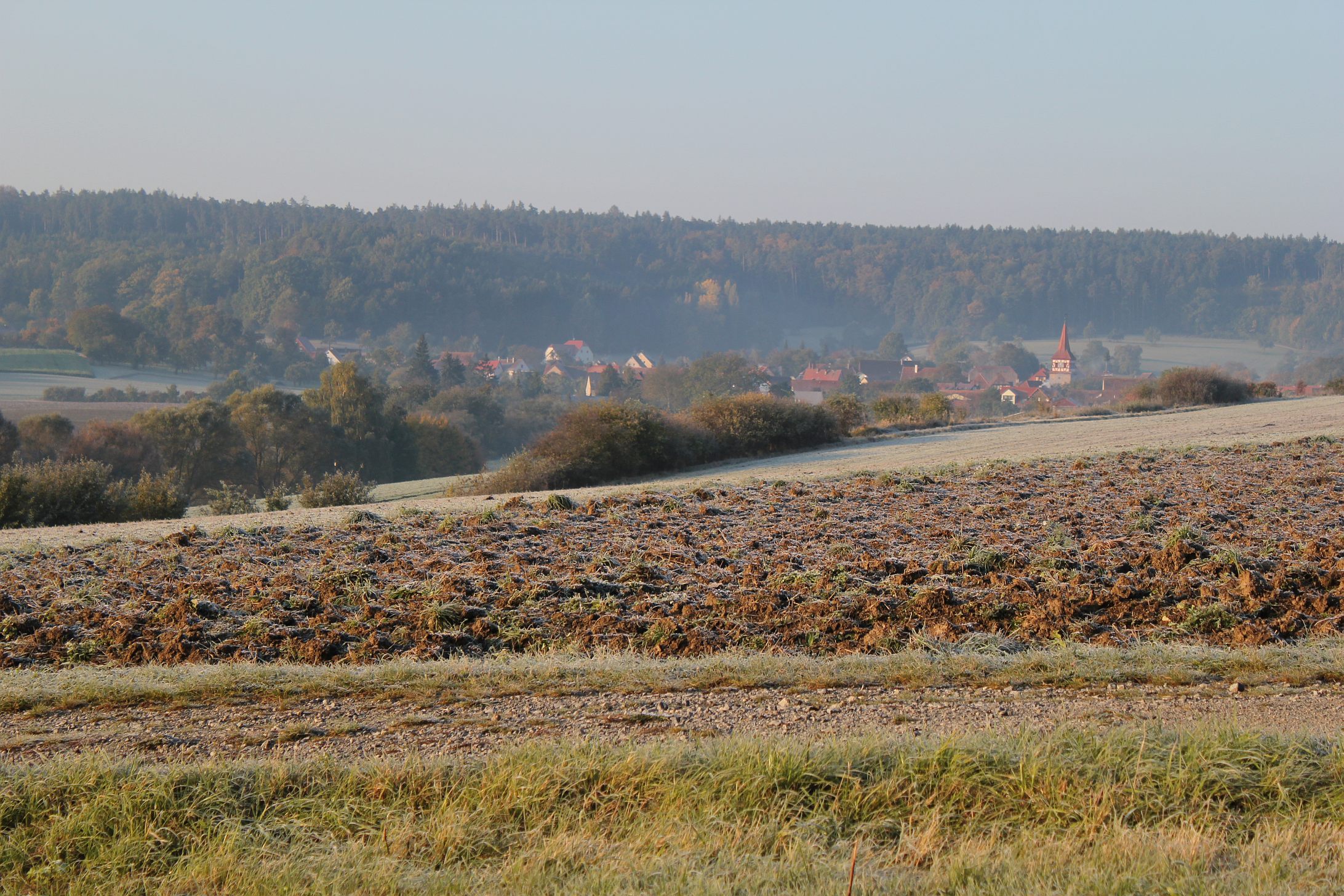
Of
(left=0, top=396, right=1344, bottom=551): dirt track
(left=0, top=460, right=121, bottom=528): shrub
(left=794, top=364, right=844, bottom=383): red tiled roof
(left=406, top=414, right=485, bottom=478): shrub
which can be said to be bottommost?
(left=406, top=414, right=485, bottom=478): shrub

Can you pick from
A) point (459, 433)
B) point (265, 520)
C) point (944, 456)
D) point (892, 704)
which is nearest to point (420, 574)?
point (892, 704)

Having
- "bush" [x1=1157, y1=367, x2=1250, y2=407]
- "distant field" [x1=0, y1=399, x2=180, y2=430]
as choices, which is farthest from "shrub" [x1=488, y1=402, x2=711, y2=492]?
"distant field" [x1=0, y1=399, x2=180, y2=430]

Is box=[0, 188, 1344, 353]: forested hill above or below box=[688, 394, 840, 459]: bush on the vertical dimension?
above

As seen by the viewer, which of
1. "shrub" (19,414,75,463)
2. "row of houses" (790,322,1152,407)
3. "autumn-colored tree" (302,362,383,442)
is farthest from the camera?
"row of houses" (790,322,1152,407)

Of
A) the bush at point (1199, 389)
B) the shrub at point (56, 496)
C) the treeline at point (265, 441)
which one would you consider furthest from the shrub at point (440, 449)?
the bush at point (1199, 389)

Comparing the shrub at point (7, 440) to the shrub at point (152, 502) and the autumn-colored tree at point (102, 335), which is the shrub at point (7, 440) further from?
the autumn-colored tree at point (102, 335)

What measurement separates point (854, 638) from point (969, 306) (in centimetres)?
17899

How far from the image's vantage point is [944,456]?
25.2 meters

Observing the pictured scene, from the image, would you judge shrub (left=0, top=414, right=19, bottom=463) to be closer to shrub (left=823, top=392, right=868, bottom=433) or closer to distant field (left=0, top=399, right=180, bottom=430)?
distant field (left=0, top=399, right=180, bottom=430)

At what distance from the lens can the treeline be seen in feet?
141

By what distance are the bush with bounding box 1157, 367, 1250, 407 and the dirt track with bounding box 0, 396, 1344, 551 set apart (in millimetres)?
2361

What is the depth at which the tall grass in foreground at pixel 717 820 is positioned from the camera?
425cm

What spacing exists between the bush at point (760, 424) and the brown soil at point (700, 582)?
1719 centimetres

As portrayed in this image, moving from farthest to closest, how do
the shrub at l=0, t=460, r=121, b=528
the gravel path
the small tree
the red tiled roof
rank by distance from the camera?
the small tree < the red tiled roof < the shrub at l=0, t=460, r=121, b=528 < the gravel path
